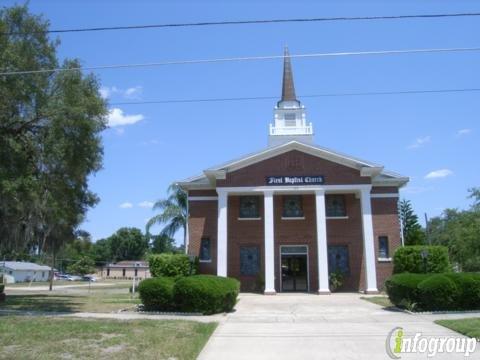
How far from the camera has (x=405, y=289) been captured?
1819 centimetres

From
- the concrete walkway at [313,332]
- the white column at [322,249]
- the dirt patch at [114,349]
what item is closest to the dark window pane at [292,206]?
the white column at [322,249]

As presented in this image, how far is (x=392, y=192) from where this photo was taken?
30281 mm

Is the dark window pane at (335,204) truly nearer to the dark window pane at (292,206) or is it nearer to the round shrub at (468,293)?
the dark window pane at (292,206)

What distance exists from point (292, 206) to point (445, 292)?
1469cm

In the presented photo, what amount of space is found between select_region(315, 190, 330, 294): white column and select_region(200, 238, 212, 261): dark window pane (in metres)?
7.20

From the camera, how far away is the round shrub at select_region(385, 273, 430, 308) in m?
17.9

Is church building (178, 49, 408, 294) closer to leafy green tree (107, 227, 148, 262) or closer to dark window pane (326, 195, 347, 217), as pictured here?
dark window pane (326, 195, 347, 217)

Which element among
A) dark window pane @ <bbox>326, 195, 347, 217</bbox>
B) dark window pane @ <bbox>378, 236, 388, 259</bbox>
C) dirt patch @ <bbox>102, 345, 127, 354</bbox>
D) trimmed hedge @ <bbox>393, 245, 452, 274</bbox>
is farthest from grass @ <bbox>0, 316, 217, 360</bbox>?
dark window pane @ <bbox>378, 236, 388, 259</bbox>

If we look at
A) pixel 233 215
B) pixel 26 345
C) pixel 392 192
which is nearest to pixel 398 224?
pixel 392 192

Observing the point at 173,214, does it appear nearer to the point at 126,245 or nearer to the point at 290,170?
the point at 290,170

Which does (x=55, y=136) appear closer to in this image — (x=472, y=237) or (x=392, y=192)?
(x=392, y=192)

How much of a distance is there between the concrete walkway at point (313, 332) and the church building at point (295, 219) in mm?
9209

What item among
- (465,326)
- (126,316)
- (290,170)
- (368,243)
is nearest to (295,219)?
(290,170)

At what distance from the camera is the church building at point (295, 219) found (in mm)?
29016
